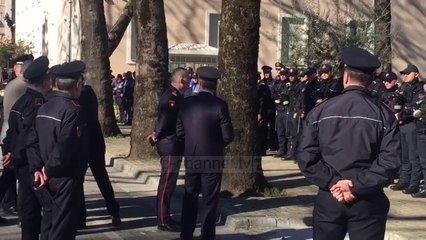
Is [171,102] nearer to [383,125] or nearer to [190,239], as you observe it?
[190,239]

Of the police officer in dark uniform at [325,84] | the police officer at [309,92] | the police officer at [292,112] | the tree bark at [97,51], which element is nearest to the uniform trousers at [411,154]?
the police officer in dark uniform at [325,84]

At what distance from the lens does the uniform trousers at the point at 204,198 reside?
328 inches

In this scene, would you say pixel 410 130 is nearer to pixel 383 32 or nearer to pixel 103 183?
pixel 103 183

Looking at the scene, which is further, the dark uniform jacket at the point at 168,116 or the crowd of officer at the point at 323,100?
the crowd of officer at the point at 323,100

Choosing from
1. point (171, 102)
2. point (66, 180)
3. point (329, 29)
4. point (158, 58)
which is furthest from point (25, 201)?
point (329, 29)

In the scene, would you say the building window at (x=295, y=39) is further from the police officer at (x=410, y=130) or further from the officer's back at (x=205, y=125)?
the officer's back at (x=205, y=125)

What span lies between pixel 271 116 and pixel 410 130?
18.4 ft

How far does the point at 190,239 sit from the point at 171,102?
176 cm

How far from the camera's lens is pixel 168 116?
9328 mm

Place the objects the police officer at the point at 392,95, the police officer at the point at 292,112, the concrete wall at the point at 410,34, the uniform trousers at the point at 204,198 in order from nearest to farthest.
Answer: the uniform trousers at the point at 204,198, the police officer at the point at 392,95, the police officer at the point at 292,112, the concrete wall at the point at 410,34

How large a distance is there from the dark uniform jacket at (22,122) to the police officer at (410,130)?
20.4 ft

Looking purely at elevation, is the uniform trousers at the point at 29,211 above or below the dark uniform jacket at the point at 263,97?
below

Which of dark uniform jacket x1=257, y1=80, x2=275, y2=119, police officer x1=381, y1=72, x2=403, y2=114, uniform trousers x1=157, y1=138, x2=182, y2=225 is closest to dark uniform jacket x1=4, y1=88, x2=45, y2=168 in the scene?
uniform trousers x1=157, y1=138, x2=182, y2=225

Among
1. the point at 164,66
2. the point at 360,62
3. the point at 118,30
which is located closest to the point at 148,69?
the point at 164,66
